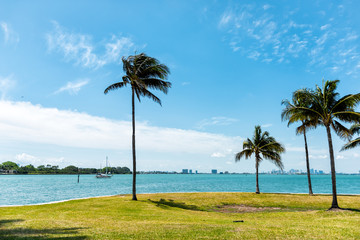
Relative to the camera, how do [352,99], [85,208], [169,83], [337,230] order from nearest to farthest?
[337,230] < [85,208] < [352,99] < [169,83]

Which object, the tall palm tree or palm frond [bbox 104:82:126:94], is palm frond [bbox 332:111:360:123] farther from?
palm frond [bbox 104:82:126:94]

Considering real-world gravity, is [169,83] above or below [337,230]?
above

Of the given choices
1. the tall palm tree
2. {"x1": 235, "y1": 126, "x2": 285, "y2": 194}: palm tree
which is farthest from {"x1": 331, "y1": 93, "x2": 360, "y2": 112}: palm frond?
{"x1": 235, "y1": 126, "x2": 285, "y2": 194}: palm tree

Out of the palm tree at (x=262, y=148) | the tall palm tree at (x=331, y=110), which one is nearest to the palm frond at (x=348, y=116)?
the tall palm tree at (x=331, y=110)

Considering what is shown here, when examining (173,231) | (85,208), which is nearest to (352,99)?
(173,231)

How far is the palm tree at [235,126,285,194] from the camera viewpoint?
33156mm

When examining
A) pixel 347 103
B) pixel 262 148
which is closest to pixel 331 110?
pixel 347 103

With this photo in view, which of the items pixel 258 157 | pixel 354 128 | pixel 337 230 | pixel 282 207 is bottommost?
pixel 282 207

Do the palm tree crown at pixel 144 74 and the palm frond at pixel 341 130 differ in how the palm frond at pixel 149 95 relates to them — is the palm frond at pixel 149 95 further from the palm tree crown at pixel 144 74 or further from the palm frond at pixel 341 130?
the palm frond at pixel 341 130

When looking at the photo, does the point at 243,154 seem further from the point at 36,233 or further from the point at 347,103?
Result: the point at 36,233

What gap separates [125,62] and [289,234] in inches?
789

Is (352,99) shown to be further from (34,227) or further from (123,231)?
(34,227)

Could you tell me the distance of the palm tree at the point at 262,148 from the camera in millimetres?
33156

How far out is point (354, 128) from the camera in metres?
32.9
